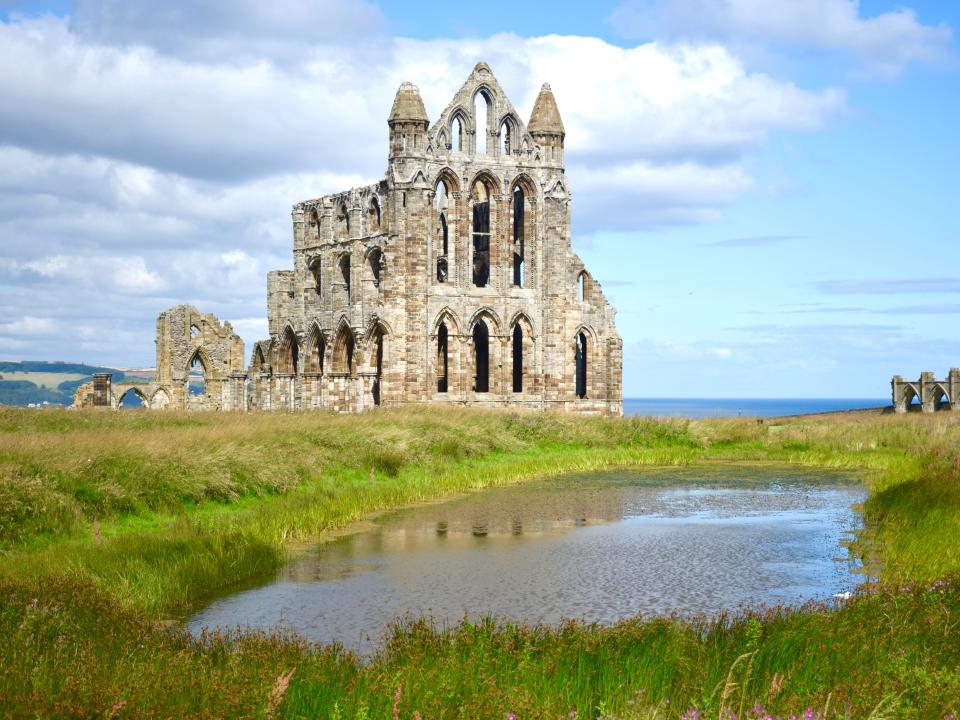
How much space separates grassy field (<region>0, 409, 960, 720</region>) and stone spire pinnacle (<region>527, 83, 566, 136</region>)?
30.7 meters

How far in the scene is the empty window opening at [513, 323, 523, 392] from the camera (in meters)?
58.4

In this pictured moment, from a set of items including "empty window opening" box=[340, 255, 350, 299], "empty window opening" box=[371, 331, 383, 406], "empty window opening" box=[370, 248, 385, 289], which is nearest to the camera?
"empty window opening" box=[371, 331, 383, 406]

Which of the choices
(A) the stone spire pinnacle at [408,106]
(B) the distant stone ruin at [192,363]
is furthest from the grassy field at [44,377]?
(A) the stone spire pinnacle at [408,106]

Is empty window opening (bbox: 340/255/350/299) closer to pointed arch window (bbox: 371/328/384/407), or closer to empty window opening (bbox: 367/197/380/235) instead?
empty window opening (bbox: 367/197/380/235)

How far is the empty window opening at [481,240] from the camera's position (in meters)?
60.8

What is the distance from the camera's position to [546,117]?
57.2 m

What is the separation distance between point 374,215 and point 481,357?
9.44 meters

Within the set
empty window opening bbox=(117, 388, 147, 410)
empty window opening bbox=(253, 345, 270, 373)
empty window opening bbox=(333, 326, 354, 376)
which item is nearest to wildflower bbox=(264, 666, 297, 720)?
empty window opening bbox=(117, 388, 147, 410)

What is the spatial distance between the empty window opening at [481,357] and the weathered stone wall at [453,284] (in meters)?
0.12

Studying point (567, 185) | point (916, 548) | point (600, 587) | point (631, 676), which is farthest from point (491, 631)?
point (567, 185)

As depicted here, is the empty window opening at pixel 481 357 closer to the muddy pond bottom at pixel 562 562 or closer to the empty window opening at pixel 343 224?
the empty window opening at pixel 343 224

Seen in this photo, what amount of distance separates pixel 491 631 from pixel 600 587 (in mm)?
5088

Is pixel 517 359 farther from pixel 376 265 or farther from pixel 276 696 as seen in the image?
pixel 276 696

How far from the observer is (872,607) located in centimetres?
1116
